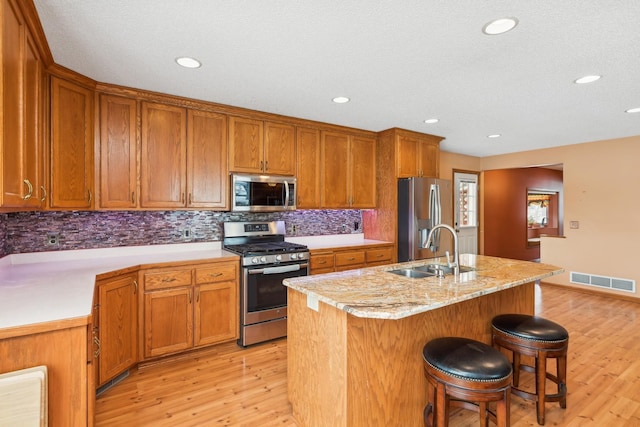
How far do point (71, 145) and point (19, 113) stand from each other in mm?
1023

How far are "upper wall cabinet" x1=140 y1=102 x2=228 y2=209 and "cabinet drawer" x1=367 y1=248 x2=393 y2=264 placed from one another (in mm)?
1924

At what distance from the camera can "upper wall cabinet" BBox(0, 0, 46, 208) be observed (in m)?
1.42

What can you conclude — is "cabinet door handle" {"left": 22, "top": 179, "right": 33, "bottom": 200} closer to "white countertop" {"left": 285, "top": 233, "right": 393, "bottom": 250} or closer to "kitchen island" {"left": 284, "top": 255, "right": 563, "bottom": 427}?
"kitchen island" {"left": 284, "top": 255, "right": 563, "bottom": 427}

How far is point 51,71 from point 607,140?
23.0 ft

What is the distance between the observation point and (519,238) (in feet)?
24.3

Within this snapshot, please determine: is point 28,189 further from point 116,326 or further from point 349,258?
point 349,258

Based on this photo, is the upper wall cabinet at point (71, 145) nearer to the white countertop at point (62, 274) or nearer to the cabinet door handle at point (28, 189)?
the white countertop at point (62, 274)

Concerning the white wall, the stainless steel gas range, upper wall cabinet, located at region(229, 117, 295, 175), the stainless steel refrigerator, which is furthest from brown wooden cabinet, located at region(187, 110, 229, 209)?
the white wall

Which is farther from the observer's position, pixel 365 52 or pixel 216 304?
pixel 216 304

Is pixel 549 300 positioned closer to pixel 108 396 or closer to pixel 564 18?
pixel 564 18

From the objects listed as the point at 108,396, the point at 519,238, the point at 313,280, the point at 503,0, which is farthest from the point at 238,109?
the point at 519,238

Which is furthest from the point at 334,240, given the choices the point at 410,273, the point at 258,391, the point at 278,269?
the point at 258,391

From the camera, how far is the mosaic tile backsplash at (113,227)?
2.65m

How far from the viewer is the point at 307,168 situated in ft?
13.1
